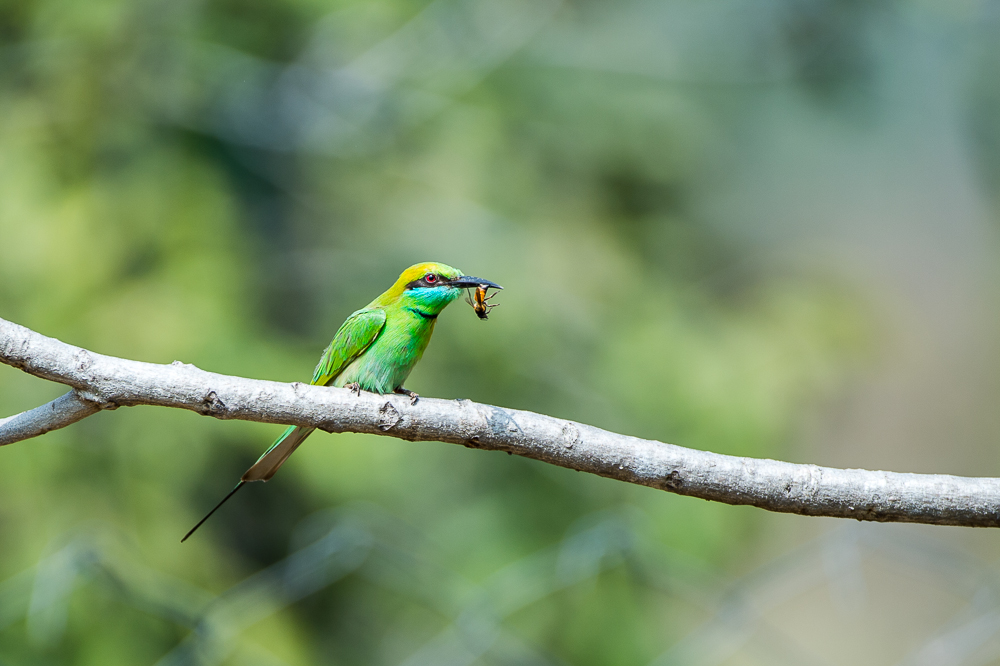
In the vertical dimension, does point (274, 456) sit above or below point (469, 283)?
below

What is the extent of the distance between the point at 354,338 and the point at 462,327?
2.03 meters

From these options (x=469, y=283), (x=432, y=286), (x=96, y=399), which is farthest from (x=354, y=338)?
(x=96, y=399)

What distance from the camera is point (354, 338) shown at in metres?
2.36

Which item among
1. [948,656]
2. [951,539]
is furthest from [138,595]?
[951,539]

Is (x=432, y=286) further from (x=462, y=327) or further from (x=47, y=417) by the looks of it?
(x=462, y=327)

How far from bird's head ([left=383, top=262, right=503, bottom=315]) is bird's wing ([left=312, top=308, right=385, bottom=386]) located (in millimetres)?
Result: 104

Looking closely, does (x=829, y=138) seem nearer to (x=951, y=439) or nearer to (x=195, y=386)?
(x=951, y=439)

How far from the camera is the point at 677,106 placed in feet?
18.0

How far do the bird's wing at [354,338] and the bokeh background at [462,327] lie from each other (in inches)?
37.8

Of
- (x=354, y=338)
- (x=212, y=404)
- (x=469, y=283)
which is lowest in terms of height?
(x=212, y=404)

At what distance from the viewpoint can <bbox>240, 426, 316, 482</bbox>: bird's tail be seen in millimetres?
1990

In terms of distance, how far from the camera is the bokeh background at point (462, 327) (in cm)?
344

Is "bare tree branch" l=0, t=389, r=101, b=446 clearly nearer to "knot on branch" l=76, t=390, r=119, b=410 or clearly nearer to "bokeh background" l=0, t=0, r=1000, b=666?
"knot on branch" l=76, t=390, r=119, b=410

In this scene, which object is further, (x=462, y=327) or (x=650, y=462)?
(x=462, y=327)
